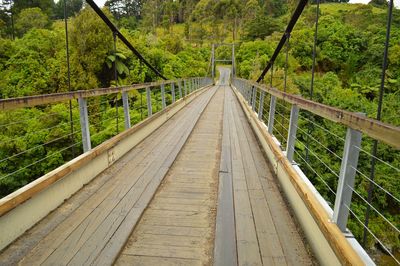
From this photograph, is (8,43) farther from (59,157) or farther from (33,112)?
(59,157)

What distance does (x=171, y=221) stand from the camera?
Answer: 2.51m

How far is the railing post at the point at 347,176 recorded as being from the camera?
69.1 inches

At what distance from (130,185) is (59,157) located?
7414 mm

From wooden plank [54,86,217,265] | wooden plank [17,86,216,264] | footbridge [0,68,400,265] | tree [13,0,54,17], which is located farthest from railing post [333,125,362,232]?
tree [13,0,54,17]

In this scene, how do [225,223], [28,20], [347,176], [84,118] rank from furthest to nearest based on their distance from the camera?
[28,20] < [84,118] < [225,223] < [347,176]

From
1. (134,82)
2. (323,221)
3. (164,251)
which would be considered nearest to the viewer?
(323,221)

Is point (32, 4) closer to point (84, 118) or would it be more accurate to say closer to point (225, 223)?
point (84, 118)

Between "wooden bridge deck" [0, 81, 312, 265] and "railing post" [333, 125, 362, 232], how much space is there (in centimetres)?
37

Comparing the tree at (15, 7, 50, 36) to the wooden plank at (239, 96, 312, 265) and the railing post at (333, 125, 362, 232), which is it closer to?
the wooden plank at (239, 96, 312, 265)

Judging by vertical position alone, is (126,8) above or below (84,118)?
above

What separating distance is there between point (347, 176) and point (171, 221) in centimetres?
135

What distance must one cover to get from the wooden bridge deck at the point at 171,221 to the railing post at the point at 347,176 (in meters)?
0.37

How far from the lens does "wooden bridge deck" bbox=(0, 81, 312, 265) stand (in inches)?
79.7

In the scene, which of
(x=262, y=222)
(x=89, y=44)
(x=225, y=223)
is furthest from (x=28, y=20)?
(x=262, y=222)
